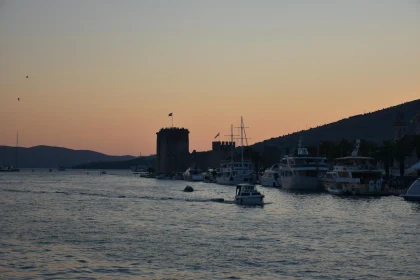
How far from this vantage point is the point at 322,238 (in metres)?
40.9

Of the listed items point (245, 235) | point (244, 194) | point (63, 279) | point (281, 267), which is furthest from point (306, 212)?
point (63, 279)

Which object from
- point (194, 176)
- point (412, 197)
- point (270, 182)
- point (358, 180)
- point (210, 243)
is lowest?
point (210, 243)

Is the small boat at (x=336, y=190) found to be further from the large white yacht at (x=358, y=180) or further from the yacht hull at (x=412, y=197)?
the yacht hull at (x=412, y=197)

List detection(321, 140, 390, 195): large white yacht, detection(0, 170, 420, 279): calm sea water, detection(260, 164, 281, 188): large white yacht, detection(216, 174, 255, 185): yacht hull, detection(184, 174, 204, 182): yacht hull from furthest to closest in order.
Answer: detection(184, 174, 204, 182): yacht hull
detection(216, 174, 255, 185): yacht hull
detection(260, 164, 281, 188): large white yacht
detection(321, 140, 390, 195): large white yacht
detection(0, 170, 420, 279): calm sea water

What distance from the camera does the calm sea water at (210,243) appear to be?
2997cm

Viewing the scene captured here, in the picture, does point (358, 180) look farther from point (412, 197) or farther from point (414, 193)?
point (414, 193)

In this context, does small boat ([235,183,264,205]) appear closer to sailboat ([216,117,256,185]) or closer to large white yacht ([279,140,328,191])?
large white yacht ([279,140,328,191])

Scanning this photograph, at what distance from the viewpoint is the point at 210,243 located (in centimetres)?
3866

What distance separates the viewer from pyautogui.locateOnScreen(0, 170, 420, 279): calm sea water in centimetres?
2997

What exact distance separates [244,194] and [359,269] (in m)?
39.8

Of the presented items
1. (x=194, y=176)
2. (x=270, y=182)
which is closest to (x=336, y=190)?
(x=270, y=182)

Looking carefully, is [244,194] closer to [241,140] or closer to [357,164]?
[357,164]

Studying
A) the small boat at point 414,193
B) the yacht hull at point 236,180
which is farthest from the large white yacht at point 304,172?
the small boat at point 414,193

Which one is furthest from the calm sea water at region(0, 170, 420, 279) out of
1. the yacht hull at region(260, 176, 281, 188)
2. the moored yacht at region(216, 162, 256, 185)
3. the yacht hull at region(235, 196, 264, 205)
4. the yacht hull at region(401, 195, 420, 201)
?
the moored yacht at region(216, 162, 256, 185)
